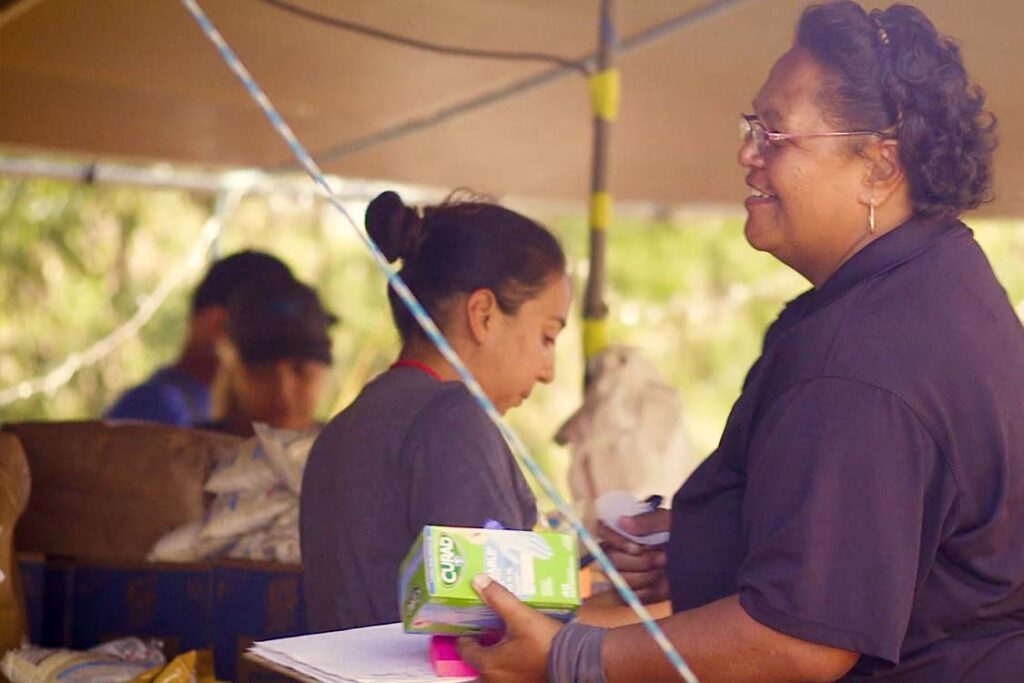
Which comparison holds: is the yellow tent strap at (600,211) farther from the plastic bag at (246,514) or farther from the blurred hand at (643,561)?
the blurred hand at (643,561)

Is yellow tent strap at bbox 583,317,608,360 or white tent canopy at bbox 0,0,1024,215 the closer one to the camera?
white tent canopy at bbox 0,0,1024,215

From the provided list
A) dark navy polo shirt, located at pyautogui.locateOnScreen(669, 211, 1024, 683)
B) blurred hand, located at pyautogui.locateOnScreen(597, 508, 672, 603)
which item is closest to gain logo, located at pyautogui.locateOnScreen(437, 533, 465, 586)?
dark navy polo shirt, located at pyautogui.locateOnScreen(669, 211, 1024, 683)

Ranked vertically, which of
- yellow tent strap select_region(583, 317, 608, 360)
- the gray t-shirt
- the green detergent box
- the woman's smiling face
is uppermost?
yellow tent strap select_region(583, 317, 608, 360)

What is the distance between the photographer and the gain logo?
5.36 ft

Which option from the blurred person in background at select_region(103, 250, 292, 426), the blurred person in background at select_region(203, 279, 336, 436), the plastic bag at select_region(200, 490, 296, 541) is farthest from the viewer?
the blurred person in background at select_region(103, 250, 292, 426)

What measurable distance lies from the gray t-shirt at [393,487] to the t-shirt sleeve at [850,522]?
2.10 feet

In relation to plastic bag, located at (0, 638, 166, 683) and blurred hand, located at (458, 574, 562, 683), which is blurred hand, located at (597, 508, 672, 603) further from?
plastic bag, located at (0, 638, 166, 683)

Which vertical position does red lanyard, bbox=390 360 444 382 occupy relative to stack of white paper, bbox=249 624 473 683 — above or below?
above

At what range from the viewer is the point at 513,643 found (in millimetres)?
1706

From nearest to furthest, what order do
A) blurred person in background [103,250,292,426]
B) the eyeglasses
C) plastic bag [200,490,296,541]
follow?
1. the eyeglasses
2. plastic bag [200,490,296,541]
3. blurred person in background [103,250,292,426]

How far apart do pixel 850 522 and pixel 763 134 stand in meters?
0.55

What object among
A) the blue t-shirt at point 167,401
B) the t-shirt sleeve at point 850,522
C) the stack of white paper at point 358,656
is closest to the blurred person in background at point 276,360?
the blue t-shirt at point 167,401

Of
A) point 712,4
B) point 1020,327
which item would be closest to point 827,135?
point 1020,327

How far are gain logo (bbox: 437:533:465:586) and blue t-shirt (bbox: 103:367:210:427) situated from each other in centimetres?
333
